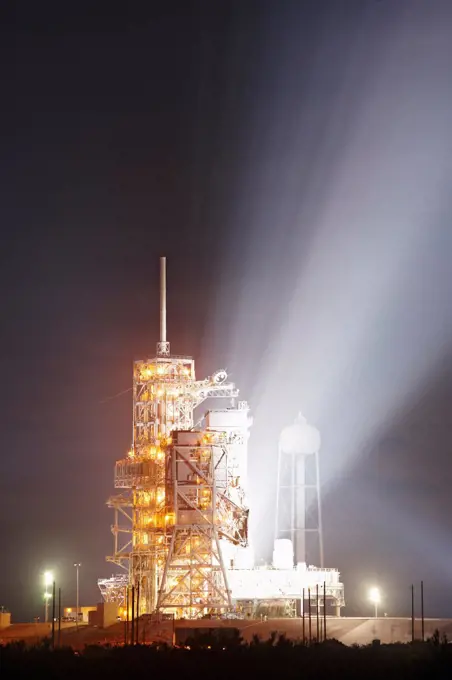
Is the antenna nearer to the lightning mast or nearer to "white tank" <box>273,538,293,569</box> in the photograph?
the lightning mast

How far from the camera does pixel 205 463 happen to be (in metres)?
88.8

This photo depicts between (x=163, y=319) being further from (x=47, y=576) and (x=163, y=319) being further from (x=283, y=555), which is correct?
(x=47, y=576)

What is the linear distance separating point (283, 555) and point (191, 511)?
36.5ft

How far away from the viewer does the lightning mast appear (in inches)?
3442

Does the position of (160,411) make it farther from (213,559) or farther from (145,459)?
(213,559)

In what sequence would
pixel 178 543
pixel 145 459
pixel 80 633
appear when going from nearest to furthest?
pixel 80 633
pixel 178 543
pixel 145 459

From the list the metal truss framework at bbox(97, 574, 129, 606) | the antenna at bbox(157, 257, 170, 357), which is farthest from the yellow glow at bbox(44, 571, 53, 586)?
the antenna at bbox(157, 257, 170, 357)

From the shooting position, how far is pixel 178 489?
8794cm

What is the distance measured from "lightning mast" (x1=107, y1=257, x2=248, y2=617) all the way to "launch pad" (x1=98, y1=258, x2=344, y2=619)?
0.06m

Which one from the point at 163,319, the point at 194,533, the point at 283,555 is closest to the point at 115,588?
the point at 283,555

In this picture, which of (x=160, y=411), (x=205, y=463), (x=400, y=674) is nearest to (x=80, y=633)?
(x=205, y=463)

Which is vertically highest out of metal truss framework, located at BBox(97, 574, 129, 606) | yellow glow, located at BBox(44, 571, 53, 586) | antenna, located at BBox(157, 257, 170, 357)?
antenna, located at BBox(157, 257, 170, 357)

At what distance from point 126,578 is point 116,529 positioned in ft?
12.4

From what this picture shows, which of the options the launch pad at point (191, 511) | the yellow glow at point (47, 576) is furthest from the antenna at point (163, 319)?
the yellow glow at point (47, 576)
